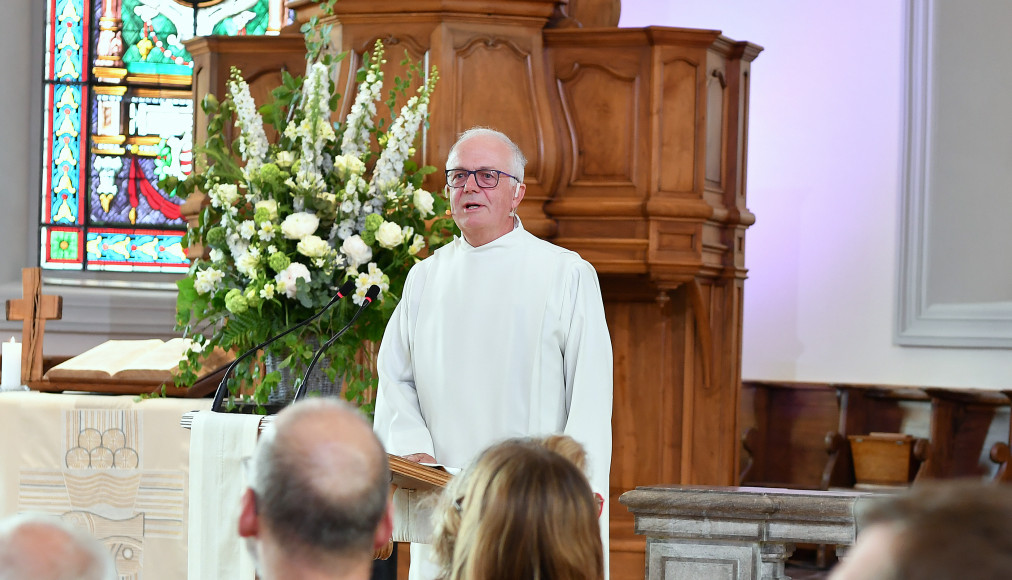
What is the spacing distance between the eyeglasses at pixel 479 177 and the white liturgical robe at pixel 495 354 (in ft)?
0.77

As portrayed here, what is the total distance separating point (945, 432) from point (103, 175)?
201 inches

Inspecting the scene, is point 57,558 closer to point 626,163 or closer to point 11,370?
point 11,370

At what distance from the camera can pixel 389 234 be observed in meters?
4.29

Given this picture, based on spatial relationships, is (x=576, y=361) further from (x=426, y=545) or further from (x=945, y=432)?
(x=945, y=432)

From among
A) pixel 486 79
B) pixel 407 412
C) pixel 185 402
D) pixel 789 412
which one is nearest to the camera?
pixel 407 412

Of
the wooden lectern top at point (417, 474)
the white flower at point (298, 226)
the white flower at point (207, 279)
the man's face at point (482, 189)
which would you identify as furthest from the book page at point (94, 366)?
the wooden lectern top at point (417, 474)

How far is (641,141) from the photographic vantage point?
536 centimetres

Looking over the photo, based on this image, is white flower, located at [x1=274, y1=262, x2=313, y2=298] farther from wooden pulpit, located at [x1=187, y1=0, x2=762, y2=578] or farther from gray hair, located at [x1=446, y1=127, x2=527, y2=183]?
wooden pulpit, located at [x1=187, y1=0, x2=762, y2=578]

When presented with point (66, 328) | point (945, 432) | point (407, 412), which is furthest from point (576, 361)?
point (66, 328)

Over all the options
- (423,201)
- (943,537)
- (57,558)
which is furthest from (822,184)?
(943,537)

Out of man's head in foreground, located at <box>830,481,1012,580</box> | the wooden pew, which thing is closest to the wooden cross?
the wooden pew

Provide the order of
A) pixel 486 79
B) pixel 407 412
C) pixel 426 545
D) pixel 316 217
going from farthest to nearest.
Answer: pixel 486 79 → pixel 316 217 → pixel 407 412 → pixel 426 545

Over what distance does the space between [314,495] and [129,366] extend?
11.6 feet

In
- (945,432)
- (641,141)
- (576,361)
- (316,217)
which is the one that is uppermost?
(641,141)
